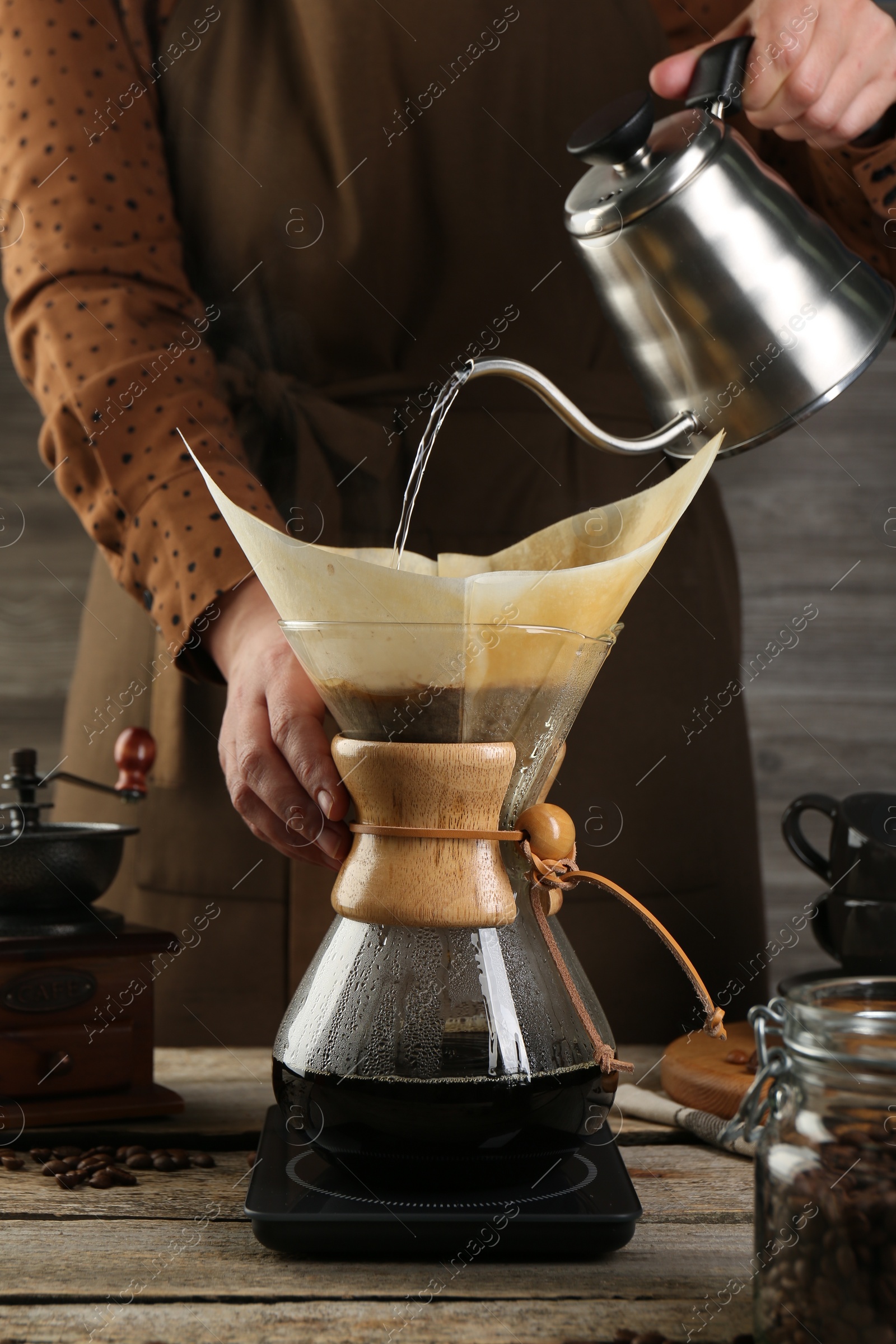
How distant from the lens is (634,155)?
0.72 metres

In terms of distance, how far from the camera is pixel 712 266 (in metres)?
0.73

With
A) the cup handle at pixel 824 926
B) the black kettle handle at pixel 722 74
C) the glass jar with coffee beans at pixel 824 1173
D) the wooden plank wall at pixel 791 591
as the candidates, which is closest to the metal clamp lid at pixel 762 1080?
the glass jar with coffee beans at pixel 824 1173

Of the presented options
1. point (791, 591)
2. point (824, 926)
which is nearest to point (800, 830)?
point (824, 926)

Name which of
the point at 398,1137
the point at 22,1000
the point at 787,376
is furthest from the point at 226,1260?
the point at 787,376

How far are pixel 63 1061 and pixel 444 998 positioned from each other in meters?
0.31

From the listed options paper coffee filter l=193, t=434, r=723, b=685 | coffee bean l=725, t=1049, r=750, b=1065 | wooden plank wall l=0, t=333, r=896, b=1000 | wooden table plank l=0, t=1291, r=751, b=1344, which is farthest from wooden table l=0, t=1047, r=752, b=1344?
wooden plank wall l=0, t=333, r=896, b=1000

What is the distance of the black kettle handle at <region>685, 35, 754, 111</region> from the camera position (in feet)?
2.38

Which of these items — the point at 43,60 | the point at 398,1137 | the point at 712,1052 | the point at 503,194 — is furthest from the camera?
the point at 503,194

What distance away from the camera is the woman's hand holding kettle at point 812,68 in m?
0.73

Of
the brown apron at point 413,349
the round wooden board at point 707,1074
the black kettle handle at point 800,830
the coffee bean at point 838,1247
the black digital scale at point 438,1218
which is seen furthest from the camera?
the brown apron at point 413,349

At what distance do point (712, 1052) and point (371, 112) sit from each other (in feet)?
2.79

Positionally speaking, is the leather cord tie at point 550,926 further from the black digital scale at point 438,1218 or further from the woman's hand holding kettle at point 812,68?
the woman's hand holding kettle at point 812,68

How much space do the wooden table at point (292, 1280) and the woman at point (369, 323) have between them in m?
0.50

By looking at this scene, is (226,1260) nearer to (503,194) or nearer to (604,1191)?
(604,1191)
